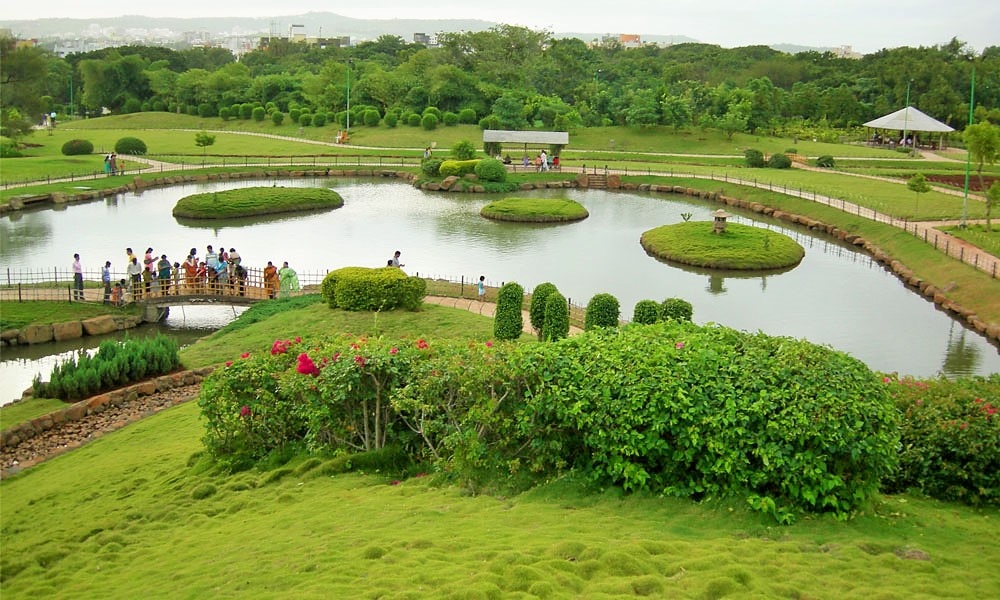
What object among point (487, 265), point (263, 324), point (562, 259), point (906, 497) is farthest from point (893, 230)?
point (906, 497)

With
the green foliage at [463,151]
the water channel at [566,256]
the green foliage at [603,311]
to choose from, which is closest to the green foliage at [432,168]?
the green foliage at [463,151]

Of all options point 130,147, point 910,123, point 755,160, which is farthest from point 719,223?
point 130,147

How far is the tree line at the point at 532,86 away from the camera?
65812 mm

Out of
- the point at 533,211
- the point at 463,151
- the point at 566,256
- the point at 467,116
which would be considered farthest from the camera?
the point at 467,116

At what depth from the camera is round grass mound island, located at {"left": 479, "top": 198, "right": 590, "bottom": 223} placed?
1602 inches

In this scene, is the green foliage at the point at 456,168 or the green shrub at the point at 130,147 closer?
the green foliage at the point at 456,168

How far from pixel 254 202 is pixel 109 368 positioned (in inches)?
899

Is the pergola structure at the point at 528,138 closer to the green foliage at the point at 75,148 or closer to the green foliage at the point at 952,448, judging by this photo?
the green foliage at the point at 75,148

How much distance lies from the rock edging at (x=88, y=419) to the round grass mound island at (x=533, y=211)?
71.7 feet

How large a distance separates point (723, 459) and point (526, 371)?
106 inches

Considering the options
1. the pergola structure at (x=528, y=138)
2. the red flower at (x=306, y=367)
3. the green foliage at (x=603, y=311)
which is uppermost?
the pergola structure at (x=528, y=138)

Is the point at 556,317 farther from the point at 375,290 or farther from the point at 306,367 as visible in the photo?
the point at 306,367

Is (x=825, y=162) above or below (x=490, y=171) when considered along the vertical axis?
above

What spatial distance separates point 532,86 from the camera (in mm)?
83875
